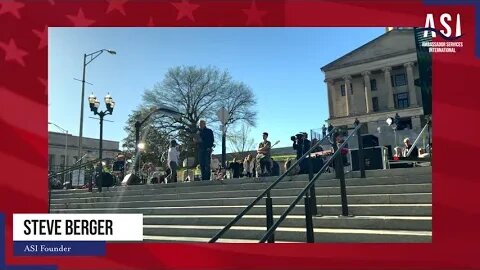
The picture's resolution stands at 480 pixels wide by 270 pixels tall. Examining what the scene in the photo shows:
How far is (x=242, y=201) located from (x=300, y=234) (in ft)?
3.77

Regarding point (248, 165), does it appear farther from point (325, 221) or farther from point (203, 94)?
point (203, 94)

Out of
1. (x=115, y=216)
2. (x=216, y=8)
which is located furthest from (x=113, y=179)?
(x=216, y=8)

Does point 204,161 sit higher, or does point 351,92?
point 351,92

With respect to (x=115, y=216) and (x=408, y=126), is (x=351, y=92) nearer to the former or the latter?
(x=408, y=126)

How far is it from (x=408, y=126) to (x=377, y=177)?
0.71 metres

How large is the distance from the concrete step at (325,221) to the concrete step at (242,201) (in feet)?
0.76

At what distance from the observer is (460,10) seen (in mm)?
3342

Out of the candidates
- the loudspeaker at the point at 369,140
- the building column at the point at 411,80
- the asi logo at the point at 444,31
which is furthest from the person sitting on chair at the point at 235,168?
the asi logo at the point at 444,31

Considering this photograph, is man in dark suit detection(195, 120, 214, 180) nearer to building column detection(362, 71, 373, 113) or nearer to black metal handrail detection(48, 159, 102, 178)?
black metal handrail detection(48, 159, 102, 178)

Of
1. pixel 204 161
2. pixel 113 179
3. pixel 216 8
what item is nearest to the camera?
pixel 216 8

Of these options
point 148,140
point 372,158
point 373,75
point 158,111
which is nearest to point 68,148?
point 158,111

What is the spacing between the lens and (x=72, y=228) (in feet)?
11.3

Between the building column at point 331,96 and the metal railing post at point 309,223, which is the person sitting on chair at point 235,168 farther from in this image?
the building column at point 331,96

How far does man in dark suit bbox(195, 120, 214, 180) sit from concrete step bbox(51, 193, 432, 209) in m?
0.70
